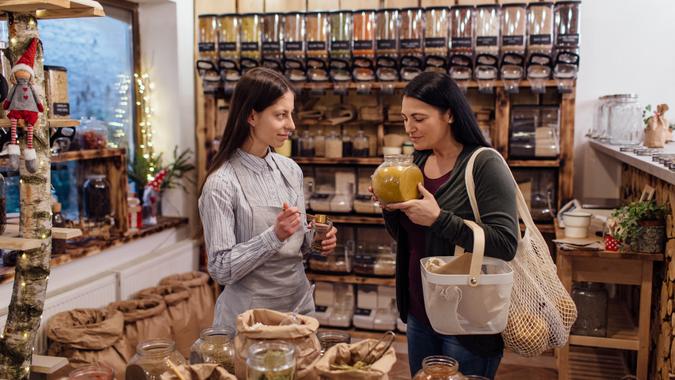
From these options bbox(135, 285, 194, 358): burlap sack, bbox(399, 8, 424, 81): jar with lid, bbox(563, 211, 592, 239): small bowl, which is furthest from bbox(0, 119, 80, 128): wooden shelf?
bbox(563, 211, 592, 239): small bowl

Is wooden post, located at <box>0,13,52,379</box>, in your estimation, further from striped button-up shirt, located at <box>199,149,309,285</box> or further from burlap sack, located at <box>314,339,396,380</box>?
burlap sack, located at <box>314,339,396,380</box>

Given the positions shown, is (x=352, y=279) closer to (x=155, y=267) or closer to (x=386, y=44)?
(x=155, y=267)

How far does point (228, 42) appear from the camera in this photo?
12.9 feet

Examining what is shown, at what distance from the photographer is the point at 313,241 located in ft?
6.35

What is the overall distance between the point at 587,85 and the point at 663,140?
2.89 ft

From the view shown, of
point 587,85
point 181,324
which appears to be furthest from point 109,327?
point 587,85

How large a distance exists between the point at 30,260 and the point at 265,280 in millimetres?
685

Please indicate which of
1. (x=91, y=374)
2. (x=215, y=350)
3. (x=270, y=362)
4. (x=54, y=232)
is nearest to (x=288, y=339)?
(x=270, y=362)

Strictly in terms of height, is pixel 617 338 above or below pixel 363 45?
below

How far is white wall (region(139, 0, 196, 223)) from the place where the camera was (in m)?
4.13

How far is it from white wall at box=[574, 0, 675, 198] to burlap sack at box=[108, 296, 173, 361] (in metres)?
2.73

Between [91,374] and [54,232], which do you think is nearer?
[91,374]

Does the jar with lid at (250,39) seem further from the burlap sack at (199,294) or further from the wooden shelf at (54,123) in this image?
the wooden shelf at (54,123)

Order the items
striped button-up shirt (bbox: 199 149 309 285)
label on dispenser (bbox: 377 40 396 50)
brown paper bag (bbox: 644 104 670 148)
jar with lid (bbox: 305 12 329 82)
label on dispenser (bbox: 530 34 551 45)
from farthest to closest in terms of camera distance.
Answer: jar with lid (bbox: 305 12 329 82) < label on dispenser (bbox: 377 40 396 50) < label on dispenser (bbox: 530 34 551 45) < brown paper bag (bbox: 644 104 670 148) < striped button-up shirt (bbox: 199 149 309 285)
